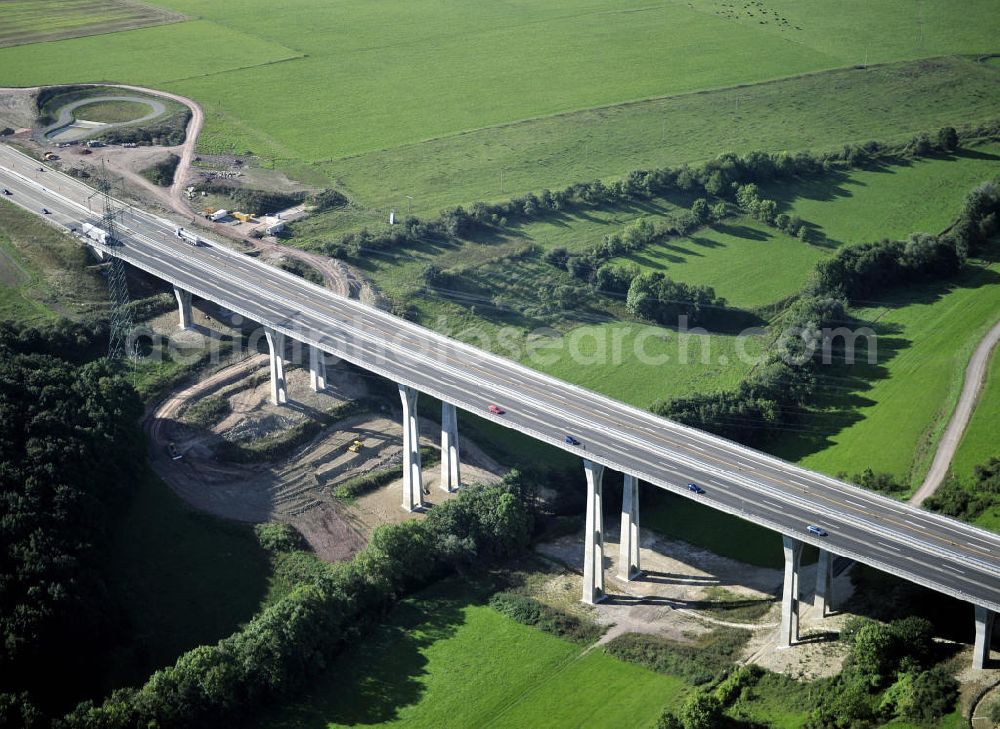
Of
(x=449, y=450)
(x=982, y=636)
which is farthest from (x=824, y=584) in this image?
(x=449, y=450)

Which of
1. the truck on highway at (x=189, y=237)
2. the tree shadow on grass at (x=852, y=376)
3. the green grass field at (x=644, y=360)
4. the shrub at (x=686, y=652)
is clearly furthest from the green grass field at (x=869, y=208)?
the shrub at (x=686, y=652)

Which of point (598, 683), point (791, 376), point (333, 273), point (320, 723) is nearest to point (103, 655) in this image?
point (320, 723)

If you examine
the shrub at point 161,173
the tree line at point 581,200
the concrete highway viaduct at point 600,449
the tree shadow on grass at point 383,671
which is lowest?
the tree shadow on grass at point 383,671

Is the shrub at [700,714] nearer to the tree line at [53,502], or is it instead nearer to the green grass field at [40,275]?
the tree line at [53,502]

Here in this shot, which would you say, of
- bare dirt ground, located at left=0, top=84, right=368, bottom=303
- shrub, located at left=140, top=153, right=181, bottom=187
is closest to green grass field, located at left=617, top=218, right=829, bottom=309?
bare dirt ground, located at left=0, top=84, right=368, bottom=303

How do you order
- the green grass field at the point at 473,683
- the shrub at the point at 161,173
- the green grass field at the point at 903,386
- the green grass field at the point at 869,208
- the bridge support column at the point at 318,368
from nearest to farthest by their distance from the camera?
the green grass field at the point at 473,683, the green grass field at the point at 903,386, the bridge support column at the point at 318,368, the green grass field at the point at 869,208, the shrub at the point at 161,173

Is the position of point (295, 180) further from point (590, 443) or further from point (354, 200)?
point (590, 443)

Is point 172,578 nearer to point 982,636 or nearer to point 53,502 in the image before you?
point 53,502

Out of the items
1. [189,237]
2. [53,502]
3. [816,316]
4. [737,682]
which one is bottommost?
[737,682]
